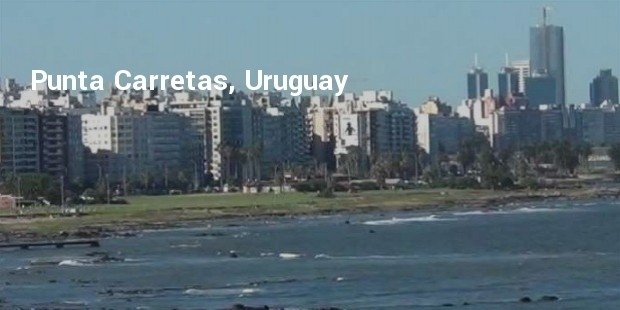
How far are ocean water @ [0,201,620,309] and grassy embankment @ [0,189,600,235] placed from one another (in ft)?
27.6

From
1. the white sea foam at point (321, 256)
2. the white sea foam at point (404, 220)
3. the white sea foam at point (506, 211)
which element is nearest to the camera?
the white sea foam at point (321, 256)

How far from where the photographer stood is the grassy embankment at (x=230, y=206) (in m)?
123

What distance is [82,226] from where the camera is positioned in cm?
11825

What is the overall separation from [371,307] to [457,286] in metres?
8.33

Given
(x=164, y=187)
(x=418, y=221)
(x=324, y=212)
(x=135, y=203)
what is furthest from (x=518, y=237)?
(x=164, y=187)

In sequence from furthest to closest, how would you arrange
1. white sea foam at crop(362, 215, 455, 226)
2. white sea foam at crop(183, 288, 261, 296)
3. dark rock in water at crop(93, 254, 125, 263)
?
white sea foam at crop(362, 215, 455, 226)
dark rock in water at crop(93, 254, 125, 263)
white sea foam at crop(183, 288, 261, 296)

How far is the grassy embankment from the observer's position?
123m

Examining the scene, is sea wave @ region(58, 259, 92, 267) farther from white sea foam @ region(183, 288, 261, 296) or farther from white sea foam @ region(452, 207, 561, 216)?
white sea foam @ region(452, 207, 561, 216)

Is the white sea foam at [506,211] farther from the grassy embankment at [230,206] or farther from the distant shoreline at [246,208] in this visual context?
the grassy embankment at [230,206]

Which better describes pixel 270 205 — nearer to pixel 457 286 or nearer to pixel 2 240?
pixel 2 240

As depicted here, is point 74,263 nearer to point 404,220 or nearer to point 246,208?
point 404,220

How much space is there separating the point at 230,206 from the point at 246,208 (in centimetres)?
303

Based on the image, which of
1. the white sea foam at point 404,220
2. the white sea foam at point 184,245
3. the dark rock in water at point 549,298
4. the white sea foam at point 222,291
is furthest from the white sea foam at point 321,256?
the white sea foam at point 404,220

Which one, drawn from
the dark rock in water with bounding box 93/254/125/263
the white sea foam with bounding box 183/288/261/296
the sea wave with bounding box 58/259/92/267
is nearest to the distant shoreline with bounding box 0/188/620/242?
the dark rock in water with bounding box 93/254/125/263
